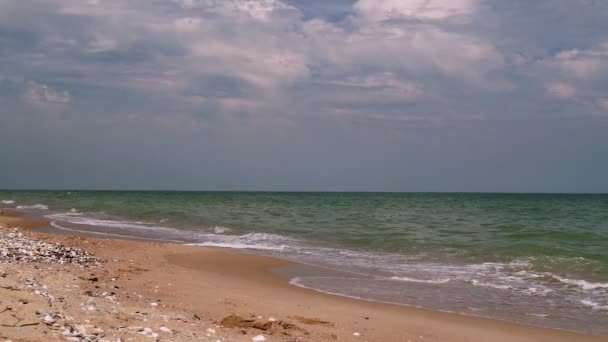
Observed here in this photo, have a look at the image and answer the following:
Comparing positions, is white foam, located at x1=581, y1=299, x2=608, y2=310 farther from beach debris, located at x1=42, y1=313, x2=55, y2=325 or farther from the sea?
beach debris, located at x1=42, y1=313, x2=55, y2=325

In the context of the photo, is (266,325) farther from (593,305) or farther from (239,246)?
(239,246)

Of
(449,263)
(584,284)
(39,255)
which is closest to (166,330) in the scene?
(39,255)

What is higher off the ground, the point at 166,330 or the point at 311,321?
the point at 166,330

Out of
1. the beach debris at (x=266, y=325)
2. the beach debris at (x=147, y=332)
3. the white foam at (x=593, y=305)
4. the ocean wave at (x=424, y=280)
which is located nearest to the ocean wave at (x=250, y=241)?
the ocean wave at (x=424, y=280)

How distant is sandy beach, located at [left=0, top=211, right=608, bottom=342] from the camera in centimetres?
620

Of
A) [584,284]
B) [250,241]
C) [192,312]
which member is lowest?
[250,241]

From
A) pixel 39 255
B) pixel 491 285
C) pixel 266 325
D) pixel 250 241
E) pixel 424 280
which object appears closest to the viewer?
pixel 266 325

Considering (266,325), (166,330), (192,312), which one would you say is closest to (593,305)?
(266,325)

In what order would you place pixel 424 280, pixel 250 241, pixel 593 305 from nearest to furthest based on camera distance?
1. pixel 593 305
2. pixel 424 280
3. pixel 250 241

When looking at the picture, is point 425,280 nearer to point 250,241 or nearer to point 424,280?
point 424,280

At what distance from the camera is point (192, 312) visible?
8188mm

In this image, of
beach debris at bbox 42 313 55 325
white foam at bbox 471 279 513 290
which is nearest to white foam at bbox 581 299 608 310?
white foam at bbox 471 279 513 290

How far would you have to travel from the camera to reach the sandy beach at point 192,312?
6201mm

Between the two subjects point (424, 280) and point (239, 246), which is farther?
point (239, 246)
